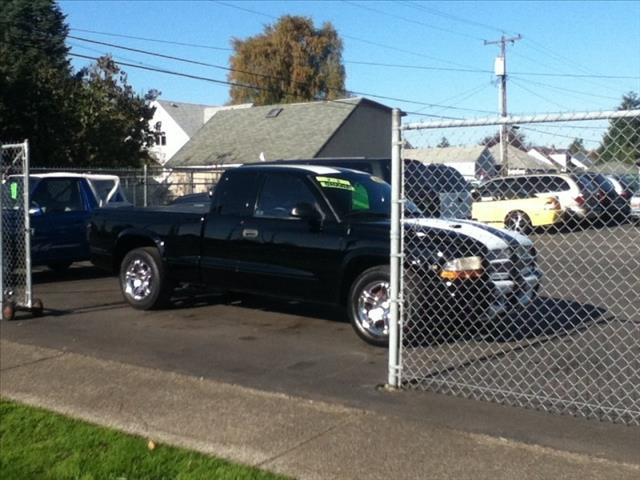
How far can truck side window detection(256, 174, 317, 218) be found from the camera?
9352mm

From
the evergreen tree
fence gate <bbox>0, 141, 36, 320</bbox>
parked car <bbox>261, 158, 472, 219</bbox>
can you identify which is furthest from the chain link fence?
the evergreen tree

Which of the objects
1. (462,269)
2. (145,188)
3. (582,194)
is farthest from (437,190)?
(145,188)

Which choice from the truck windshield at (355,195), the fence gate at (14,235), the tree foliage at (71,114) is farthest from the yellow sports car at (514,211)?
the tree foliage at (71,114)

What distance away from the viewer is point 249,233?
373 inches

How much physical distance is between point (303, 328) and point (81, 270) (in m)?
7.06

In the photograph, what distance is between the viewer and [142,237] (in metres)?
10.7

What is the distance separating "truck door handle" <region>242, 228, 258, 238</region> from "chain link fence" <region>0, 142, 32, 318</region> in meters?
2.38

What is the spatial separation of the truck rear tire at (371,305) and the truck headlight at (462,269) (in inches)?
24.1

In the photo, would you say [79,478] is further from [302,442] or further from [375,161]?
[375,161]

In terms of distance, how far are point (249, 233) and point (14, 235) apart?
158 inches

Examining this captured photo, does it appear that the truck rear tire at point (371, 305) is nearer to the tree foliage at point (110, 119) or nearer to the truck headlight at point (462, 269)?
the truck headlight at point (462, 269)

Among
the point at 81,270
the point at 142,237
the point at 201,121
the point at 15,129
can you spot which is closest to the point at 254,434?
the point at 142,237

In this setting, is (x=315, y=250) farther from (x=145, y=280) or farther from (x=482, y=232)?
(x=145, y=280)

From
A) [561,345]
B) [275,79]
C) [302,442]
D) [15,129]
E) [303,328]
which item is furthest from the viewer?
[275,79]
